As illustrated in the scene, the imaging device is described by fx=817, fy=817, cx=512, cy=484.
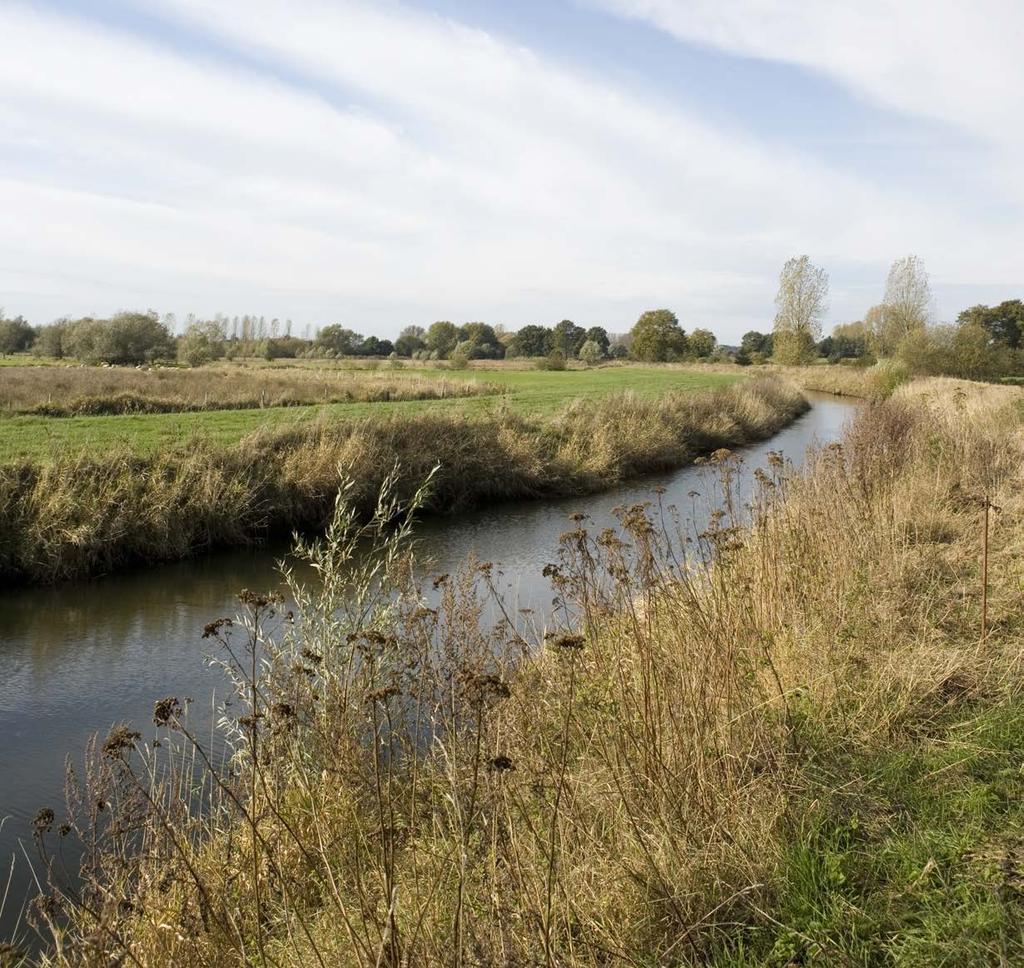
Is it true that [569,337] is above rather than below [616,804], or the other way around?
above

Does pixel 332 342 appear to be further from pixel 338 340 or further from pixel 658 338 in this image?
pixel 658 338

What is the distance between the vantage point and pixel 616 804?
135 inches

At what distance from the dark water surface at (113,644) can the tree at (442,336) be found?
6308 cm

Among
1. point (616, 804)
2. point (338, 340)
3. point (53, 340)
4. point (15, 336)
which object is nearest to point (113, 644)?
point (616, 804)

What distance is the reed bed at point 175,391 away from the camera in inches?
731

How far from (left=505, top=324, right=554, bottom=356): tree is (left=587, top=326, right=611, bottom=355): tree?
414 centimetres

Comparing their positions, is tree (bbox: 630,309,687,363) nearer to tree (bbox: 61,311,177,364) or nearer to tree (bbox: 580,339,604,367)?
tree (bbox: 580,339,604,367)

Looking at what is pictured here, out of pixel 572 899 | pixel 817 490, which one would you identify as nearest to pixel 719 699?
pixel 572 899

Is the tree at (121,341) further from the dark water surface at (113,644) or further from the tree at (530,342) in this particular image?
the tree at (530,342)

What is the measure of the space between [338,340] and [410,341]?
37.7 feet

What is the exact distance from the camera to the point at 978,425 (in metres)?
13.7

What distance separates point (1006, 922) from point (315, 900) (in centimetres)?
297

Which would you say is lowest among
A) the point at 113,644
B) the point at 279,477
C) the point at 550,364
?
the point at 113,644

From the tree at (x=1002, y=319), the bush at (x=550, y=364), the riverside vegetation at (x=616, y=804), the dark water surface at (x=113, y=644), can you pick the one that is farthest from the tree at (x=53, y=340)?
the tree at (x=1002, y=319)
